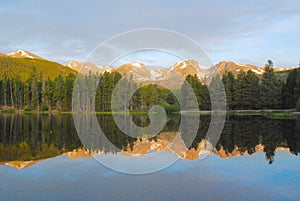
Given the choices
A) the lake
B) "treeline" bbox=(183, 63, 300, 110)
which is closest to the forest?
"treeline" bbox=(183, 63, 300, 110)

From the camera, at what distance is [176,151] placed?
17.1 m

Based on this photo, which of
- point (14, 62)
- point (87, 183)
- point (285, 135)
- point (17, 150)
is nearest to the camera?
point (87, 183)

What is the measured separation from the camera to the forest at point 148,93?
2425 inches

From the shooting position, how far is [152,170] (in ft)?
42.0

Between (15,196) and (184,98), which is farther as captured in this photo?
(184,98)

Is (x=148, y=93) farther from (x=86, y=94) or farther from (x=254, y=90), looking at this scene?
(x=254, y=90)

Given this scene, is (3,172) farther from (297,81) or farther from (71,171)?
(297,81)

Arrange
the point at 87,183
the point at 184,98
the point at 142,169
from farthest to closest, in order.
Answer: the point at 184,98 < the point at 142,169 < the point at 87,183

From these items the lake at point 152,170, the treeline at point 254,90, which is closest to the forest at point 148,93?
the treeline at point 254,90

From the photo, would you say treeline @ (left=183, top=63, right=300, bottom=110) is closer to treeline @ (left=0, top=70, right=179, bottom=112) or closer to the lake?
treeline @ (left=0, top=70, right=179, bottom=112)

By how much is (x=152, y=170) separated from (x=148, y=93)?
63730mm

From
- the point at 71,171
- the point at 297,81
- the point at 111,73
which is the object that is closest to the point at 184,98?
the point at 111,73

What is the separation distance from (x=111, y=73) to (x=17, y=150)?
201ft

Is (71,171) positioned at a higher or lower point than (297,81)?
lower
